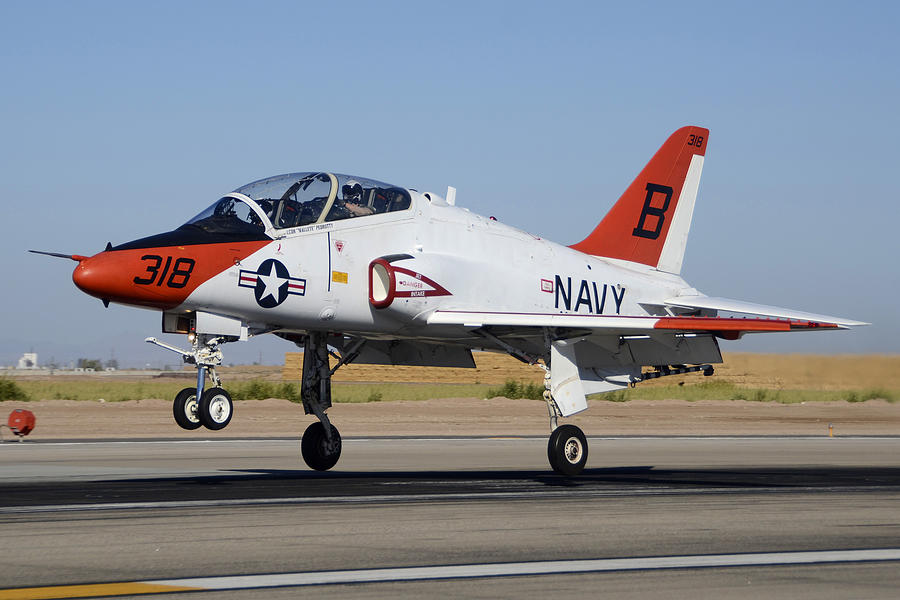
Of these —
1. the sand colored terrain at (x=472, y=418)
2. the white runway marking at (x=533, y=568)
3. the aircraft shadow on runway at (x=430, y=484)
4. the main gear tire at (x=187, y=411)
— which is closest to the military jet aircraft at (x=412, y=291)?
the main gear tire at (x=187, y=411)

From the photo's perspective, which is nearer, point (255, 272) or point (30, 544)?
point (30, 544)

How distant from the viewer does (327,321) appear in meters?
16.9

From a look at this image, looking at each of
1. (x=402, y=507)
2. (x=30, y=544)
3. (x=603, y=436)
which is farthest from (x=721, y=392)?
(x=30, y=544)

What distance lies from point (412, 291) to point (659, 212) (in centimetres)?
774

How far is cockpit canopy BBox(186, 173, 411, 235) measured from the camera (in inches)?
628

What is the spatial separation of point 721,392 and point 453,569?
5841 centimetres

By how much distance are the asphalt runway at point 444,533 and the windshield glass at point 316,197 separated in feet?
13.7

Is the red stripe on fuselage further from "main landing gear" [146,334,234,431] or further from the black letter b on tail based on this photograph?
the black letter b on tail

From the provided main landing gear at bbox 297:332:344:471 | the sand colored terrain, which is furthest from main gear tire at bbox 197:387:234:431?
the sand colored terrain

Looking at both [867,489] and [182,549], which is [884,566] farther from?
[867,489]

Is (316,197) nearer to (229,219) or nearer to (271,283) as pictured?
(229,219)

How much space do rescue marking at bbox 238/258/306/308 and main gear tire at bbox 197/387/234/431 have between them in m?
2.02

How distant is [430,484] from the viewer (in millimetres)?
16109

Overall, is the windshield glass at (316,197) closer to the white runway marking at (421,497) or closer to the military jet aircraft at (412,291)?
the military jet aircraft at (412,291)
